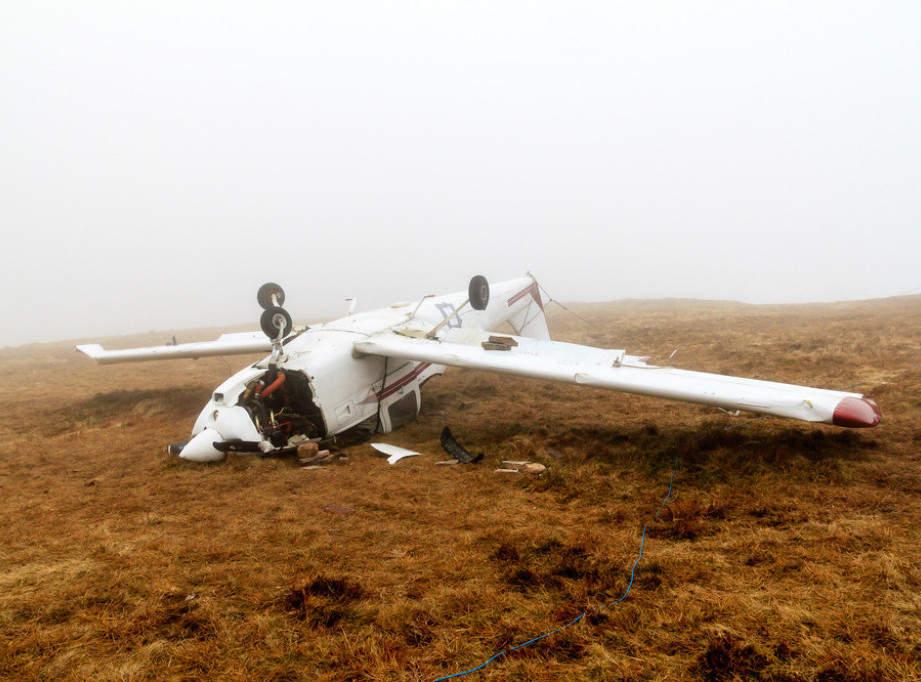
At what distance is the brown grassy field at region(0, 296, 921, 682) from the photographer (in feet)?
11.8

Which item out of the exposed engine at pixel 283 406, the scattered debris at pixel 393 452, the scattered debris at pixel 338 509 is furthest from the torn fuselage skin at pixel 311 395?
the scattered debris at pixel 338 509

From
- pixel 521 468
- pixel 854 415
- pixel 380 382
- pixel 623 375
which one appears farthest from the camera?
pixel 380 382

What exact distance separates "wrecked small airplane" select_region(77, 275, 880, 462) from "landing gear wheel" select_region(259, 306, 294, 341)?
2 cm

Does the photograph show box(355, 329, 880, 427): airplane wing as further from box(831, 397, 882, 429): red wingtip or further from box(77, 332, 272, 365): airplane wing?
box(77, 332, 272, 365): airplane wing

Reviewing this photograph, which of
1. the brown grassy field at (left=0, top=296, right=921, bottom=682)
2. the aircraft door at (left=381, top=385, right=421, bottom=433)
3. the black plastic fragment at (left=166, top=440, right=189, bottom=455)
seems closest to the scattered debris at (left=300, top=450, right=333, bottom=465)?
the brown grassy field at (left=0, top=296, right=921, bottom=682)

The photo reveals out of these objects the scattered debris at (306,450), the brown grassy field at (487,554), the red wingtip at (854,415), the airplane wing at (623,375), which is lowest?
the brown grassy field at (487,554)

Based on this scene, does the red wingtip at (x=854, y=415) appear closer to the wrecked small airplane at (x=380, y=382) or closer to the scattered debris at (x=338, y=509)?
the wrecked small airplane at (x=380, y=382)

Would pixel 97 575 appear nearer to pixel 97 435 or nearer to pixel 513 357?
pixel 513 357

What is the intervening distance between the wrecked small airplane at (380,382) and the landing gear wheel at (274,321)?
21 mm

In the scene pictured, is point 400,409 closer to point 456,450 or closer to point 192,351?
point 456,450

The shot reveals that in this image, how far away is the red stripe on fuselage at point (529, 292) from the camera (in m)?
16.6

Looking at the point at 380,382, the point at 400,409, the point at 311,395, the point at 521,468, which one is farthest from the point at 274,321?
the point at 521,468

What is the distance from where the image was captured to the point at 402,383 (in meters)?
11.1

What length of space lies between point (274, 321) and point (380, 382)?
2361 millimetres
